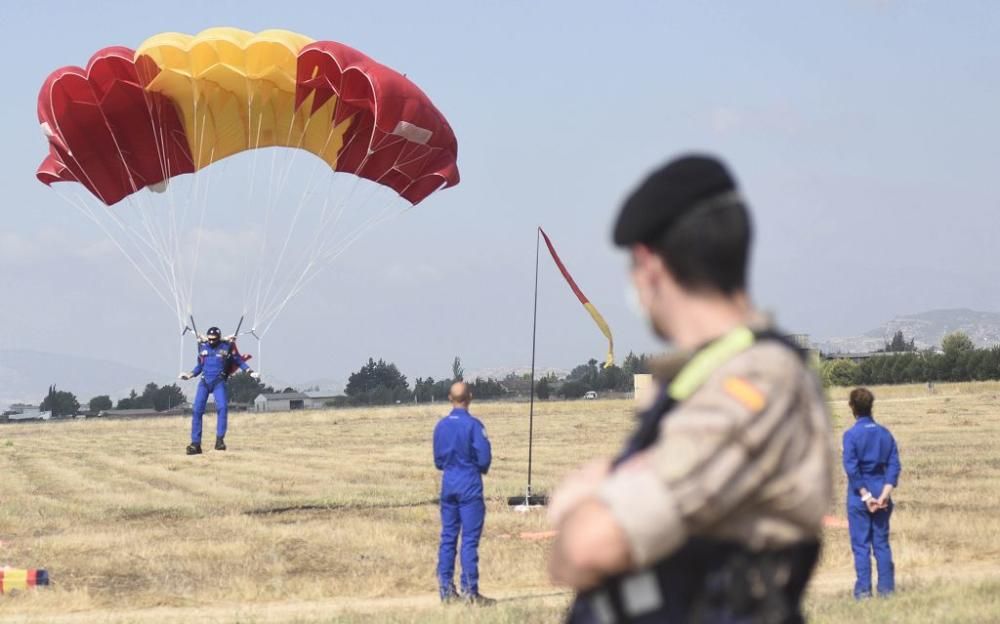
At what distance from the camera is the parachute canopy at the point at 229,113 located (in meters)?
18.5

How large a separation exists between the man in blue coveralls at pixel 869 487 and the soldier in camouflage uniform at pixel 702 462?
9964 millimetres

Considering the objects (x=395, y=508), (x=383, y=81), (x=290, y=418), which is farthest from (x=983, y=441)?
(x=290, y=418)

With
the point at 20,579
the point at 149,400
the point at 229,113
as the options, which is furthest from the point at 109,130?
the point at 149,400

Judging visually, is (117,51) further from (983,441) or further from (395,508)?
(983,441)

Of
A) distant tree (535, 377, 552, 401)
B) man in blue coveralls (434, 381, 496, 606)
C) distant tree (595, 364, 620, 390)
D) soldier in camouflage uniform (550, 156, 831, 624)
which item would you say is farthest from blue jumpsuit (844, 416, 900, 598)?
distant tree (595, 364, 620, 390)

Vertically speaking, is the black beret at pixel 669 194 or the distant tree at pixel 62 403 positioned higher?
the black beret at pixel 669 194

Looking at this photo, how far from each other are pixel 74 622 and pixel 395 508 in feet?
30.3

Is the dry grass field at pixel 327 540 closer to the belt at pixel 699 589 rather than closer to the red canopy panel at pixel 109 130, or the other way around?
the belt at pixel 699 589

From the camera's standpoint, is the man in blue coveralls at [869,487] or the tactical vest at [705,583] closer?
the tactical vest at [705,583]

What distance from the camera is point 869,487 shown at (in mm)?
11906

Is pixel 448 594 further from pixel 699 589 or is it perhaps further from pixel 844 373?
pixel 844 373

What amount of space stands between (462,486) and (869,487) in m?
3.88

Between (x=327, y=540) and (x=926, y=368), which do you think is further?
(x=926, y=368)

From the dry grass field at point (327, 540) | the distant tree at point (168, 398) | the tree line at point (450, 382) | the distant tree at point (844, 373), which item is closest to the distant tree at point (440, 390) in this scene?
the tree line at point (450, 382)
